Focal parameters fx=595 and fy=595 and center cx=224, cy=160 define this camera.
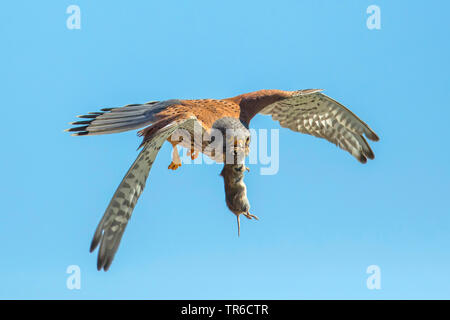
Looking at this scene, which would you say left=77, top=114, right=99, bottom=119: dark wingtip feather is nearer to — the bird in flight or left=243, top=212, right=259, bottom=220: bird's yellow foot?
the bird in flight

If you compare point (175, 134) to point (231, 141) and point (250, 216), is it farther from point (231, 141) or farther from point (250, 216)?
point (250, 216)

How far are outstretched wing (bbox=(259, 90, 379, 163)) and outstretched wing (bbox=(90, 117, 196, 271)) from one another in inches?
120

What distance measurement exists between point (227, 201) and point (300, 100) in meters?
2.82

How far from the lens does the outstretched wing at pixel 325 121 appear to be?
9469 mm

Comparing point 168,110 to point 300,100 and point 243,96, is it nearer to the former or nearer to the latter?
point 243,96

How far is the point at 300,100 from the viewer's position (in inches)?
374

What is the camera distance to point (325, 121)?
32.0 feet

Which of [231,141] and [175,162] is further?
[175,162]

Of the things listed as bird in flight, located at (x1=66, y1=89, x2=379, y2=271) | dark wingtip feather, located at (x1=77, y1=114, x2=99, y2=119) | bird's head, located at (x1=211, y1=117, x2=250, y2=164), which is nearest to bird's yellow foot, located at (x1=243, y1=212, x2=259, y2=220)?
bird in flight, located at (x1=66, y1=89, x2=379, y2=271)

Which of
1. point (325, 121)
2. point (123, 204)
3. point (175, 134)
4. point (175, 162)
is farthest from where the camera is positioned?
point (325, 121)

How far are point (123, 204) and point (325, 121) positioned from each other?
4.21m

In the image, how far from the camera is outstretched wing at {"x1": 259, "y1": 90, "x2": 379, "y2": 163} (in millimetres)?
9469

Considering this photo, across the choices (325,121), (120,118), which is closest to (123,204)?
(120,118)

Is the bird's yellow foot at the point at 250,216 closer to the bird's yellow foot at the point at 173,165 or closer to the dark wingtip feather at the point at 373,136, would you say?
the bird's yellow foot at the point at 173,165
